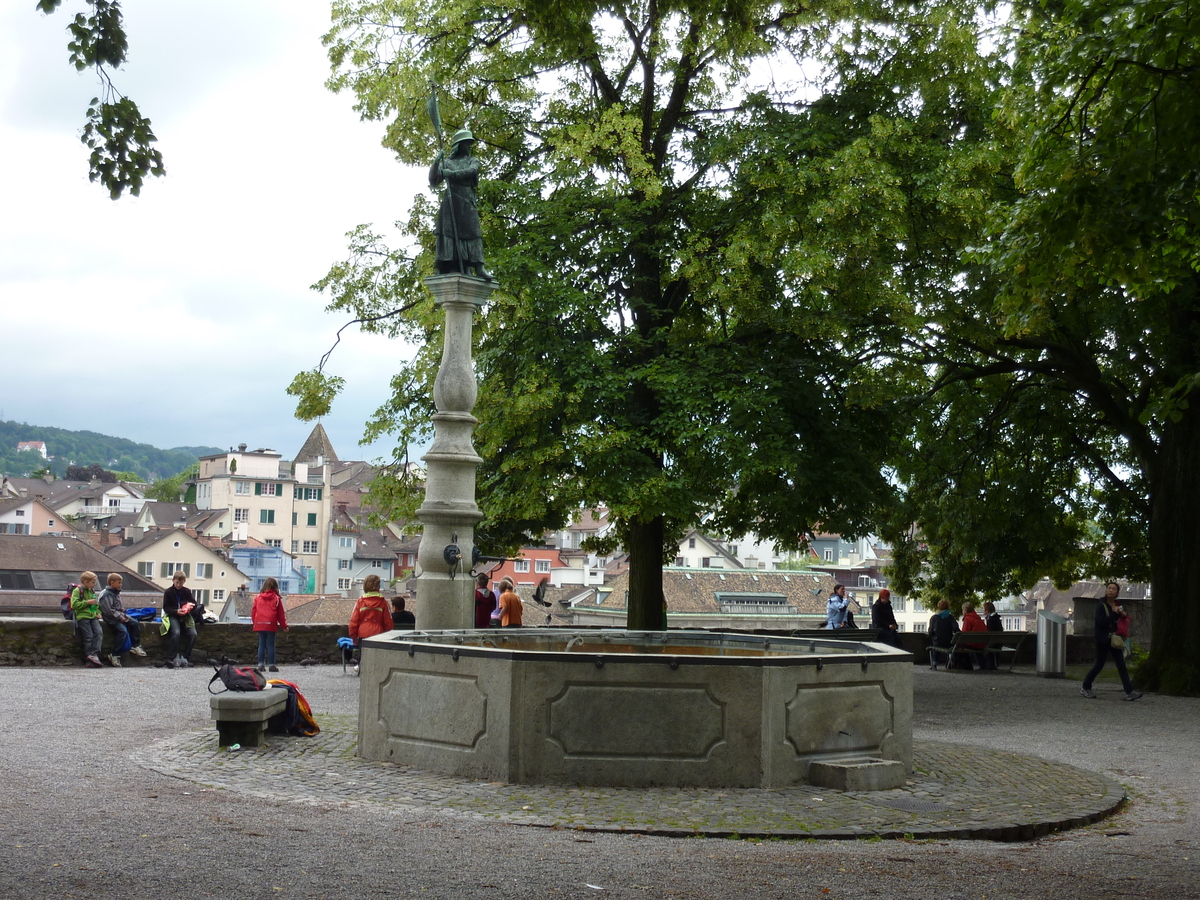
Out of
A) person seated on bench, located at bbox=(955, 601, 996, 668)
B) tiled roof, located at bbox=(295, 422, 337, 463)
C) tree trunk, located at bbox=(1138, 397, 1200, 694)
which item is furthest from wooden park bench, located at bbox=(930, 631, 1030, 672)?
tiled roof, located at bbox=(295, 422, 337, 463)

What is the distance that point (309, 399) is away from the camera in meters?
21.2

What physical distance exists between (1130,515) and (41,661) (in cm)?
2162

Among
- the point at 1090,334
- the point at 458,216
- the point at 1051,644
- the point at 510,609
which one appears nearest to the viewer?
the point at 458,216

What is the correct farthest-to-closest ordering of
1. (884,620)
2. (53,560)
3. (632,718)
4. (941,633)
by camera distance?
1. (53,560)
2. (941,633)
3. (884,620)
4. (632,718)

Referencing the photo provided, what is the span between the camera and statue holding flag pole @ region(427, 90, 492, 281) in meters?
14.4

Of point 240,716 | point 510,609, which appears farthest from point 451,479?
point 510,609

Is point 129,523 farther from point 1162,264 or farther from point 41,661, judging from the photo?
point 1162,264

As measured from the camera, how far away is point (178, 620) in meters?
20.2

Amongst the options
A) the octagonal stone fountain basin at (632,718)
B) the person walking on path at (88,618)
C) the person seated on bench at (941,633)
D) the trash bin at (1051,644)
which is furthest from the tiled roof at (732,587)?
the octagonal stone fountain basin at (632,718)

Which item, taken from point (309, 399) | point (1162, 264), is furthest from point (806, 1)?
point (309, 399)

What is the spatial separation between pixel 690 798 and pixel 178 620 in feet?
44.7

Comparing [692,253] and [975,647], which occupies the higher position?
[692,253]

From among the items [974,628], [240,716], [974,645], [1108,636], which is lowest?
[974,645]

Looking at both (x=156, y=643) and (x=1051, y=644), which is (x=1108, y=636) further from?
(x=156, y=643)
